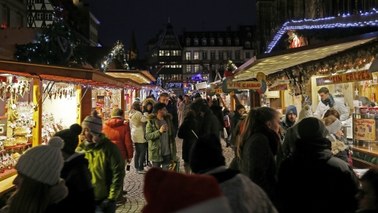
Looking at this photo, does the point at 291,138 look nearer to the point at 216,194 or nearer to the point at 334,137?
the point at 334,137

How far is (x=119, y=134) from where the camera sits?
8.50 metres

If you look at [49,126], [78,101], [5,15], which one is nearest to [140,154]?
[78,101]

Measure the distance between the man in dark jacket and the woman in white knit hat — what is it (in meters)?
1.96

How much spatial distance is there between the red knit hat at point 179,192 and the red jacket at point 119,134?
6.75 m

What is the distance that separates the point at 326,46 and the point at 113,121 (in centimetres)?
439

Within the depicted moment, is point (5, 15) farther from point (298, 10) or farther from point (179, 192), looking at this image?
point (179, 192)

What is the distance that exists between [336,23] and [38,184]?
7896 mm

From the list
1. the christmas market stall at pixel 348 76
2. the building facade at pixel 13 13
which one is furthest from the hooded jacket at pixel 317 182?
the building facade at pixel 13 13

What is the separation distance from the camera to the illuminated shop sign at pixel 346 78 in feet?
28.6

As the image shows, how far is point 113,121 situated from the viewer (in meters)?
8.45

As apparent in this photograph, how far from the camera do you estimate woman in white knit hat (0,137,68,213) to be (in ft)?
8.54

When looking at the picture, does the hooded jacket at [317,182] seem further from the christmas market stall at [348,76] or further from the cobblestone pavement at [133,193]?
the cobblestone pavement at [133,193]

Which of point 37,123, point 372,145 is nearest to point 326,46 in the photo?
point 372,145

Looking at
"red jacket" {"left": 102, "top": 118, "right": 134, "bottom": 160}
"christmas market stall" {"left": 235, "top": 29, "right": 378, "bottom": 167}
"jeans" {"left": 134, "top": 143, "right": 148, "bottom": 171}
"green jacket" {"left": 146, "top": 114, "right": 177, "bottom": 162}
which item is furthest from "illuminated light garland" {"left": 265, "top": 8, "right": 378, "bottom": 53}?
"jeans" {"left": 134, "top": 143, "right": 148, "bottom": 171}
